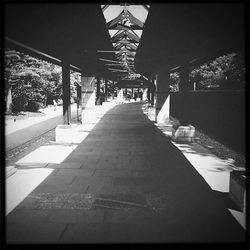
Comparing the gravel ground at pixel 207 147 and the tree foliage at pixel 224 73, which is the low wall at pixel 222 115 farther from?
the tree foliage at pixel 224 73

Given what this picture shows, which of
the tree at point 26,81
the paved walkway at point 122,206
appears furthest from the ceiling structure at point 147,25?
the tree at point 26,81

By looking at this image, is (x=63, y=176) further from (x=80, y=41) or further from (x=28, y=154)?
(x=80, y=41)

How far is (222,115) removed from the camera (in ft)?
41.6

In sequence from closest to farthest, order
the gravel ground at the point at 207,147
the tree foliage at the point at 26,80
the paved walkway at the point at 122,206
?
1. the paved walkway at the point at 122,206
2. the gravel ground at the point at 207,147
3. the tree foliage at the point at 26,80

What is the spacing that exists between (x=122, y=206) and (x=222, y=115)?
8264 mm

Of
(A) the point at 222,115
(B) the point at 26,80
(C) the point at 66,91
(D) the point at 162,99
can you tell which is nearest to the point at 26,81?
(B) the point at 26,80

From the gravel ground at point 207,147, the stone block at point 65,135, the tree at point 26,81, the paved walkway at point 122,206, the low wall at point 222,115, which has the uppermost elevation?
the tree at point 26,81

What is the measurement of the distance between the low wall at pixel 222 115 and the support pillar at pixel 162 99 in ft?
7.12

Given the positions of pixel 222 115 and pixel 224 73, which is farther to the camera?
pixel 224 73

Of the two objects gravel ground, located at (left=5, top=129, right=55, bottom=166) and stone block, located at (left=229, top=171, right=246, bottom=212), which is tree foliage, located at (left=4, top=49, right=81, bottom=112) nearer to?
gravel ground, located at (left=5, top=129, right=55, bottom=166)

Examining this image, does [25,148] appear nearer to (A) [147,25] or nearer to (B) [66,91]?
(B) [66,91]

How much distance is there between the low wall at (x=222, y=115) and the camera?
1054 centimetres

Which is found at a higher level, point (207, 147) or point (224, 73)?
point (224, 73)

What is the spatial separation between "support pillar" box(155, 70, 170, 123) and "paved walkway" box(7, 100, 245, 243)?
35.2 feet
